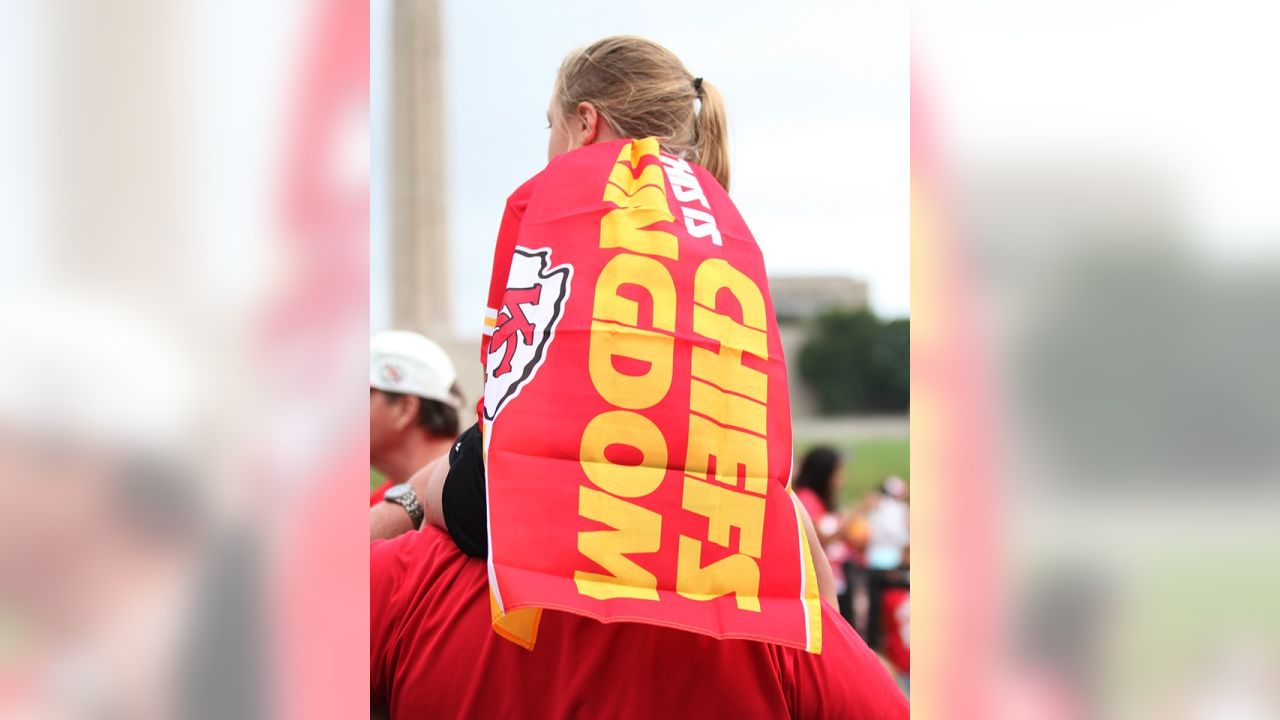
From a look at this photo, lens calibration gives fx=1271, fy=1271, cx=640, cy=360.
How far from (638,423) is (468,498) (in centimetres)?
37

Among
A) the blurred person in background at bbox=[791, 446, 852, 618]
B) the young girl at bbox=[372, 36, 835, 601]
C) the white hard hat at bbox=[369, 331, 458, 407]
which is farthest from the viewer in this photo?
the blurred person in background at bbox=[791, 446, 852, 618]

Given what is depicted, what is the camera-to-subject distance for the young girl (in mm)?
1785

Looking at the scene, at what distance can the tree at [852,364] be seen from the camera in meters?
39.0

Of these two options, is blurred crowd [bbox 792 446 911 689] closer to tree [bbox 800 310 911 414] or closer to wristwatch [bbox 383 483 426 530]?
wristwatch [bbox 383 483 426 530]

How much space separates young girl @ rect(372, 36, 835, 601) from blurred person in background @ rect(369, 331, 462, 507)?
1.39m

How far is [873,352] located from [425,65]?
1934cm

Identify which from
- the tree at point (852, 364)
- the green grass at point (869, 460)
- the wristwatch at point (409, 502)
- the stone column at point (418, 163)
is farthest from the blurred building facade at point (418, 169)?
the wristwatch at point (409, 502)
